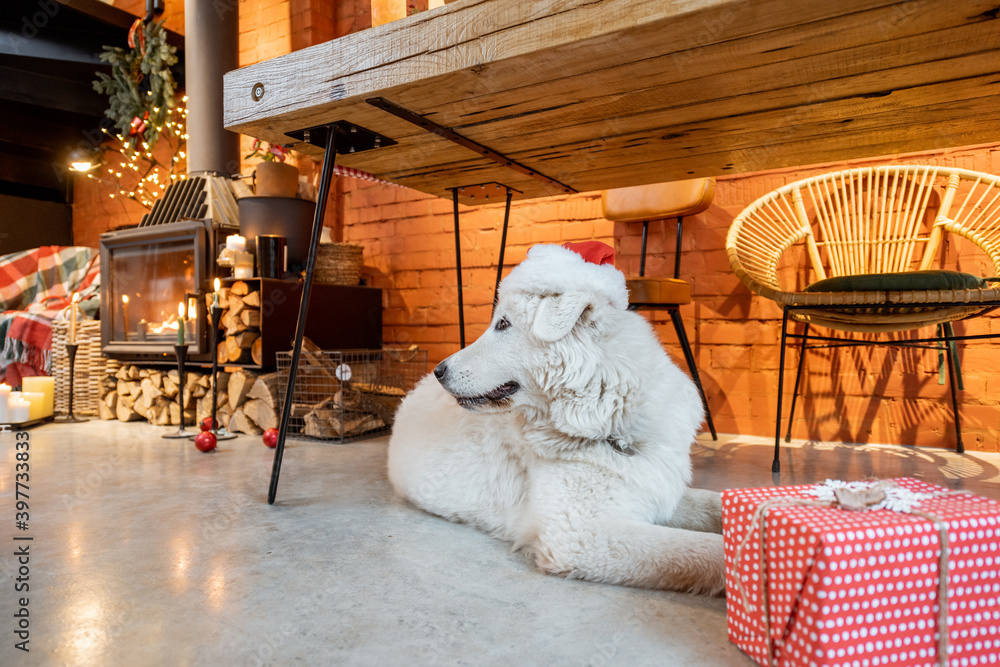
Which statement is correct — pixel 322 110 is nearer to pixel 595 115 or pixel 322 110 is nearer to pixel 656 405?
pixel 595 115

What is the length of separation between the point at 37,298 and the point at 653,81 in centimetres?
539

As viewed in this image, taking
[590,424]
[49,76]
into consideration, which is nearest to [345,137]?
[590,424]

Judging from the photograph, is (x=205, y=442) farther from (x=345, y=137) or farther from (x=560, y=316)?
(x=560, y=316)

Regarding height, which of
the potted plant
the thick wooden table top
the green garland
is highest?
the green garland

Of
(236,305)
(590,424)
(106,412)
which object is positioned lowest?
(106,412)

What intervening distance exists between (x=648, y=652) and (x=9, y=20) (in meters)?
6.62

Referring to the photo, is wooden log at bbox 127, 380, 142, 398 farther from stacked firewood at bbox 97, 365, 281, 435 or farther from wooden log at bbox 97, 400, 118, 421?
wooden log at bbox 97, 400, 118, 421

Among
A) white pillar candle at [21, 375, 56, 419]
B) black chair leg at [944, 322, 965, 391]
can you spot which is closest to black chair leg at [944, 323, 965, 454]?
black chair leg at [944, 322, 965, 391]

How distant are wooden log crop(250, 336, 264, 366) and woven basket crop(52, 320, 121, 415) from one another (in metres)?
1.32

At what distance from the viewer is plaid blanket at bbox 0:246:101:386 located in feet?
12.6

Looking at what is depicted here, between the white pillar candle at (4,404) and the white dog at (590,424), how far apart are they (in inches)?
119

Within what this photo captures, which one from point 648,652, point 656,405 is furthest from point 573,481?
point 648,652

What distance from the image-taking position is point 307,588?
1.09 metres

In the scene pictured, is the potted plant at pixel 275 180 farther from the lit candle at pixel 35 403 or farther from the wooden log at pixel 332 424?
the lit candle at pixel 35 403
